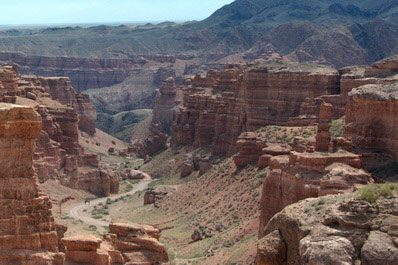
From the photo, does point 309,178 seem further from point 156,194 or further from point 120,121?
point 120,121

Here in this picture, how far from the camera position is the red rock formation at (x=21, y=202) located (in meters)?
25.3

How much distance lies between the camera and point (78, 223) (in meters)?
56.9

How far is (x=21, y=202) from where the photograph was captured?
25531 millimetres

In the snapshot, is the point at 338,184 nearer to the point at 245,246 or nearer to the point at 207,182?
the point at 245,246

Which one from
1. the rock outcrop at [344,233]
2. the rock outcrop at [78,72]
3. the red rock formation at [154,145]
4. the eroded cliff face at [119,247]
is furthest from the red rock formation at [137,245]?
the rock outcrop at [78,72]

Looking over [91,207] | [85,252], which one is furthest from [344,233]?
[91,207]

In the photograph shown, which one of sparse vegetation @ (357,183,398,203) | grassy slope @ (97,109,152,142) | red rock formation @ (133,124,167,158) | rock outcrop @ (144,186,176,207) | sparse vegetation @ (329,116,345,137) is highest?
sparse vegetation @ (357,183,398,203)

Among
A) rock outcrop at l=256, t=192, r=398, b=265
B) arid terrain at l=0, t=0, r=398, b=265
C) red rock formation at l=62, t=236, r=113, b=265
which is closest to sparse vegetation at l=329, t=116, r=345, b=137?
arid terrain at l=0, t=0, r=398, b=265

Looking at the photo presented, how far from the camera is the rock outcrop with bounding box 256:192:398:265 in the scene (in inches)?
625

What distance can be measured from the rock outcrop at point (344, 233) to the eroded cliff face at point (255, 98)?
43.0 m

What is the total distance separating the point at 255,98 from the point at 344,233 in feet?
181

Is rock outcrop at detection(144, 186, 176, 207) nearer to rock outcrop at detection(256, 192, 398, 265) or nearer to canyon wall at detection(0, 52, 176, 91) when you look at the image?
rock outcrop at detection(256, 192, 398, 265)

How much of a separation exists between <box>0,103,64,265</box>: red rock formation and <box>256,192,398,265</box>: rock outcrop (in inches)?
361

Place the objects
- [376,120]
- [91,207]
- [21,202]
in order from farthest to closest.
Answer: [91,207], [376,120], [21,202]
